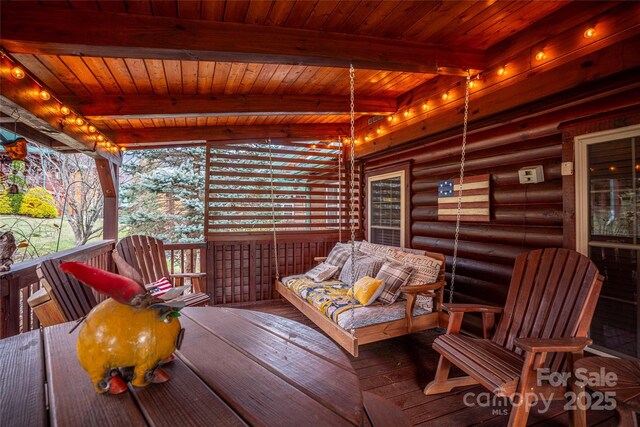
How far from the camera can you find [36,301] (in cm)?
179

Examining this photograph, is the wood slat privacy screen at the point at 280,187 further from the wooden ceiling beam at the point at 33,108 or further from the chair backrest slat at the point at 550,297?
the chair backrest slat at the point at 550,297

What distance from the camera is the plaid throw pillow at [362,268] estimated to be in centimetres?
374

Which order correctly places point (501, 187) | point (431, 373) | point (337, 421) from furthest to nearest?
point (501, 187) < point (431, 373) < point (337, 421)

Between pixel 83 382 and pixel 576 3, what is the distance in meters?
3.60

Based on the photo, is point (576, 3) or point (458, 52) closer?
point (576, 3)

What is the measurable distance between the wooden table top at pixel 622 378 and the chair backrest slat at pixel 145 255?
390 centimetres

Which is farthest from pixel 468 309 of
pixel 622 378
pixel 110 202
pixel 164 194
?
pixel 164 194

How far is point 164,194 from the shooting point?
7.03m

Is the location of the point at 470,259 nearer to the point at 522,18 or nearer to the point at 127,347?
the point at 522,18

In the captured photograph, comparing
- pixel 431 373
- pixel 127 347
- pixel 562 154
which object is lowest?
pixel 431 373

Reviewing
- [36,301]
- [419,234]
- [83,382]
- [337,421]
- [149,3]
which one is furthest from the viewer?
[419,234]

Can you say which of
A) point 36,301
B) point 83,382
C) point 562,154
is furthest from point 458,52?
point 36,301

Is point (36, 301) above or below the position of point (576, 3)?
below

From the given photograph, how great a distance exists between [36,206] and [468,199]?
5926 millimetres
